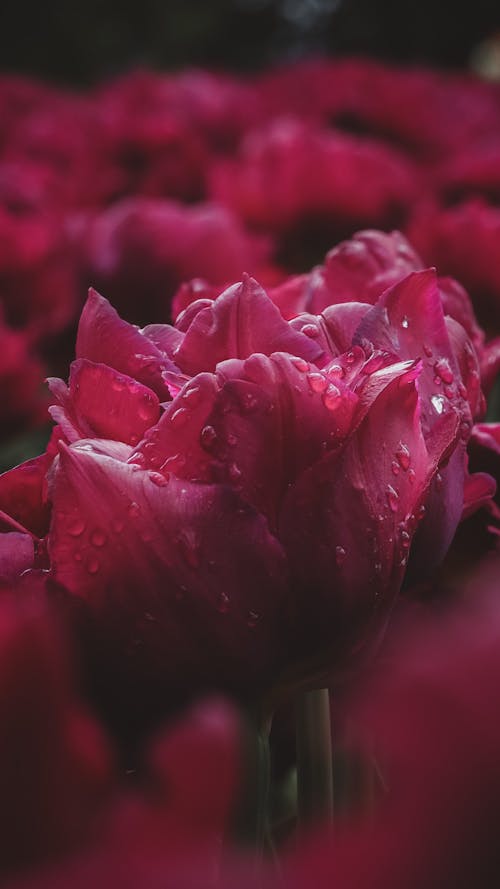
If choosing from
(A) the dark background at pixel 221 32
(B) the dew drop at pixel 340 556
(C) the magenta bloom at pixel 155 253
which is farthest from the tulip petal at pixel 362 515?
(A) the dark background at pixel 221 32

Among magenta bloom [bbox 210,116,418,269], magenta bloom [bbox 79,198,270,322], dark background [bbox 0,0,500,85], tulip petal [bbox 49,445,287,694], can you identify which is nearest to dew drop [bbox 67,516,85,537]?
tulip petal [bbox 49,445,287,694]

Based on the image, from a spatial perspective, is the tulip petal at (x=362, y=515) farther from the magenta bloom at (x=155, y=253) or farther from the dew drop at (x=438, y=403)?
the magenta bloom at (x=155, y=253)

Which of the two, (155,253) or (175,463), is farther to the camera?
(155,253)

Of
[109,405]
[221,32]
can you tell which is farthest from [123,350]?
[221,32]

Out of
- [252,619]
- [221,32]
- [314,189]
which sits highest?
[252,619]

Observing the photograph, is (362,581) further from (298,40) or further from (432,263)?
(298,40)

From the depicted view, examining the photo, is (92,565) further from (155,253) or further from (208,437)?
(155,253)

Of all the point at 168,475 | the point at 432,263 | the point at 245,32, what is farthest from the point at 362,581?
the point at 245,32
